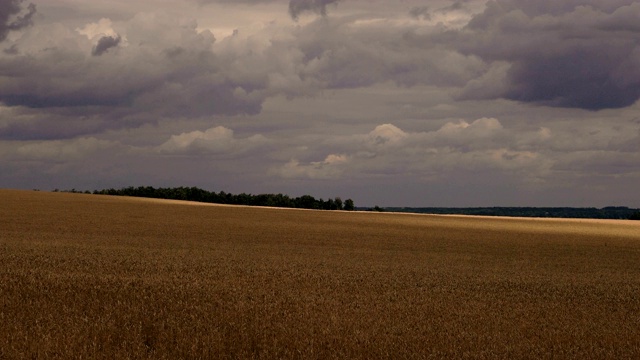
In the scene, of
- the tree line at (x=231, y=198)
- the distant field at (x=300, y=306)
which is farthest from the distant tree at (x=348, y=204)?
the distant field at (x=300, y=306)

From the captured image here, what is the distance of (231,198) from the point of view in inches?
4897

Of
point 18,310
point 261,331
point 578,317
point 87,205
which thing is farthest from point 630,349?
point 87,205

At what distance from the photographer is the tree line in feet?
393

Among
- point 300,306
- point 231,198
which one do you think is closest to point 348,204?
point 231,198

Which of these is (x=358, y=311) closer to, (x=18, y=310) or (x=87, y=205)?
(x=18, y=310)

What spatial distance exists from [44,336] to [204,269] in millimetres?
8507

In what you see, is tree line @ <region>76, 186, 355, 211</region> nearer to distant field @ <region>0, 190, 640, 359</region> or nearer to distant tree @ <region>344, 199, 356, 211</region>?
distant tree @ <region>344, 199, 356, 211</region>

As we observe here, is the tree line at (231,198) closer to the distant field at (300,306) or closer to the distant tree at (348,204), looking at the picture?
the distant tree at (348,204)

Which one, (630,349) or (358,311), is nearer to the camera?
(630,349)

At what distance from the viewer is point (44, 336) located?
11.8m

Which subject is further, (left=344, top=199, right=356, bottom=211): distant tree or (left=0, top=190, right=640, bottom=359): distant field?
(left=344, top=199, right=356, bottom=211): distant tree

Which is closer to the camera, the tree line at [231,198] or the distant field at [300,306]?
the distant field at [300,306]

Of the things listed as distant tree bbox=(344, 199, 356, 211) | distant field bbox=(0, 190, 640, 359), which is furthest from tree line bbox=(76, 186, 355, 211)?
distant field bbox=(0, 190, 640, 359)

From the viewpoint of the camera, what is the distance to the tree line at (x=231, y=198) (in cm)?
11988
